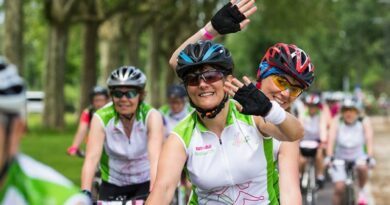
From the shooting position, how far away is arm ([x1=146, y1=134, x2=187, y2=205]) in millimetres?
4328

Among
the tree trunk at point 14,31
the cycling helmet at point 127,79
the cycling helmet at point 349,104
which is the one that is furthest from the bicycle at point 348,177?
the tree trunk at point 14,31

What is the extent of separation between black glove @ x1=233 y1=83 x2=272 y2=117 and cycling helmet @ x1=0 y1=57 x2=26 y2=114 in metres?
1.81

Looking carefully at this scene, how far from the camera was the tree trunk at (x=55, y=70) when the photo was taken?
3100cm

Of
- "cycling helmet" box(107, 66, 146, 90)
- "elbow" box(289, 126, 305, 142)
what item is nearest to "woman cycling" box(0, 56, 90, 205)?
"elbow" box(289, 126, 305, 142)

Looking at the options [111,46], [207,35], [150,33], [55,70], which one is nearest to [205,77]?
[207,35]

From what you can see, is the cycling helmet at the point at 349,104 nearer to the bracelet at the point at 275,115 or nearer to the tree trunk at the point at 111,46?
the bracelet at the point at 275,115

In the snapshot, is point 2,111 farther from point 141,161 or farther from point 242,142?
point 141,161

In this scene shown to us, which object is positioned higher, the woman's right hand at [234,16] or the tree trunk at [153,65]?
the woman's right hand at [234,16]

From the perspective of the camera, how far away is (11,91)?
244cm

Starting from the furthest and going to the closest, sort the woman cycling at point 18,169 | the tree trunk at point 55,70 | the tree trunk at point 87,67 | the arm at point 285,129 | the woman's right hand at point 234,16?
the tree trunk at point 87,67, the tree trunk at point 55,70, the woman's right hand at point 234,16, the arm at point 285,129, the woman cycling at point 18,169

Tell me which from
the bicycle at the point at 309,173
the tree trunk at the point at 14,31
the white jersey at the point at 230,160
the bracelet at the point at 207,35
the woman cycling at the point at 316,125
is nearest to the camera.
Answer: the white jersey at the point at 230,160

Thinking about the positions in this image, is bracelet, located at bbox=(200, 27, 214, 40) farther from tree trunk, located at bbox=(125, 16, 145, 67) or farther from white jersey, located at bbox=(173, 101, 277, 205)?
tree trunk, located at bbox=(125, 16, 145, 67)

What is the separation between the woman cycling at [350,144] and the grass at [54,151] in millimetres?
5678

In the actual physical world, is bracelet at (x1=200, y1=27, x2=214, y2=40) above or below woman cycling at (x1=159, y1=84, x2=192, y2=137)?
above
